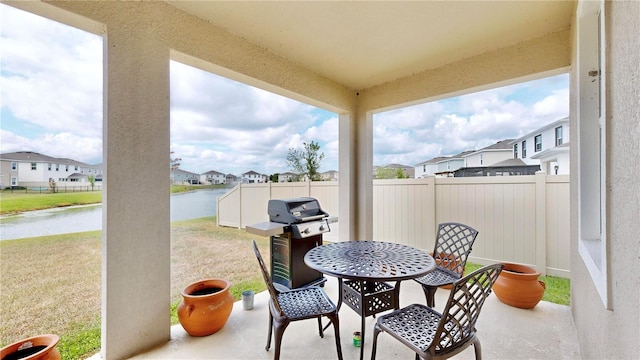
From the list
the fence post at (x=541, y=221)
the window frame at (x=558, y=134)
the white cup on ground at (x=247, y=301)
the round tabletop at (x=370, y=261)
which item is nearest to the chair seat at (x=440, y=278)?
the round tabletop at (x=370, y=261)

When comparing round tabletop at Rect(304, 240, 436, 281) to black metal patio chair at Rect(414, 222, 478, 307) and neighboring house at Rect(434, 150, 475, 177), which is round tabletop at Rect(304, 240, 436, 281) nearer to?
black metal patio chair at Rect(414, 222, 478, 307)

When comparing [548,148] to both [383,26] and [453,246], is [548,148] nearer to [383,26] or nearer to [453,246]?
[453,246]

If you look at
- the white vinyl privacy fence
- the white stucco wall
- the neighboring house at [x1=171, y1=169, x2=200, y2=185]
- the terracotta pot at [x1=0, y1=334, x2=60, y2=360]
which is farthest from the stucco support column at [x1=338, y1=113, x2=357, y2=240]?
the terracotta pot at [x1=0, y1=334, x2=60, y2=360]

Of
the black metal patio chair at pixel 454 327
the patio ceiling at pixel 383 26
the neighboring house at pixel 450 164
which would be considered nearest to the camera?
the black metal patio chair at pixel 454 327

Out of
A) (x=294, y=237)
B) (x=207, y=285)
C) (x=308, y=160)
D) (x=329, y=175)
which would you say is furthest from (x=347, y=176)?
(x=207, y=285)

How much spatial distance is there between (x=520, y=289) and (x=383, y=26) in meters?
3.16

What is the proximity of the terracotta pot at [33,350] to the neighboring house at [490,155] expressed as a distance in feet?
17.3

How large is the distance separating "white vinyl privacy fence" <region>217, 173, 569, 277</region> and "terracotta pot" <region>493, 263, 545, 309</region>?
1.06 metres

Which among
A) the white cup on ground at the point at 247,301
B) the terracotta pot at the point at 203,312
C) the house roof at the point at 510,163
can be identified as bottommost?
the white cup on ground at the point at 247,301

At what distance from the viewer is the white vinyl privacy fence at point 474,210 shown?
369 centimetres

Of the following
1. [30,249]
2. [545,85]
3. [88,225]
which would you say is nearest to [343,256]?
[88,225]

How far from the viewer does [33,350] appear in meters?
1.79

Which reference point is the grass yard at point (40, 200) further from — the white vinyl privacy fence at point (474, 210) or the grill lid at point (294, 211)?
the white vinyl privacy fence at point (474, 210)

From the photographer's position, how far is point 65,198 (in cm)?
251
